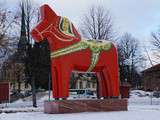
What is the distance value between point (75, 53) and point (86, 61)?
2.56 feet

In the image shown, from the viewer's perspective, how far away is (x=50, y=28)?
72.1ft

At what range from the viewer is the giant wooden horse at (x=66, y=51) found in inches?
850

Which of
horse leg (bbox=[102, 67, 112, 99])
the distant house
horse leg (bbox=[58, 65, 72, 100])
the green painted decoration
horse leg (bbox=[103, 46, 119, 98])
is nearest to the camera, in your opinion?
horse leg (bbox=[58, 65, 72, 100])

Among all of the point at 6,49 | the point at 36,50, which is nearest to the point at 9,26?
the point at 6,49

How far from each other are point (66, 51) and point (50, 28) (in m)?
1.46

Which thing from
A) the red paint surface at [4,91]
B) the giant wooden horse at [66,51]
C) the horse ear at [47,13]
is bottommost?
the red paint surface at [4,91]

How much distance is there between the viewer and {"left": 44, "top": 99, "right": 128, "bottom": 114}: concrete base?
21516 mm

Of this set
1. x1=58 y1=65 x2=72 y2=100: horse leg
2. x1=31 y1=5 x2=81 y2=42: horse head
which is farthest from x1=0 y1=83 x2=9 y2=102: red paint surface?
x1=58 y1=65 x2=72 y2=100: horse leg

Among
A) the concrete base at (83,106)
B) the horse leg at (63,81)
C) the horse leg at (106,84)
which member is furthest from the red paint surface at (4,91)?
the horse leg at (63,81)

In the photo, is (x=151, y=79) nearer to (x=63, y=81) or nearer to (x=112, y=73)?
(x=112, y=73)

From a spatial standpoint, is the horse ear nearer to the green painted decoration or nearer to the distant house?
the green painted decoration

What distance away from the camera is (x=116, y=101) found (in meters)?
23.1

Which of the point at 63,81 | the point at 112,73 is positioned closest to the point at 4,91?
the point at 112,73

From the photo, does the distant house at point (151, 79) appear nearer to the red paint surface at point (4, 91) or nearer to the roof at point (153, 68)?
the roof at point (153, 68)
